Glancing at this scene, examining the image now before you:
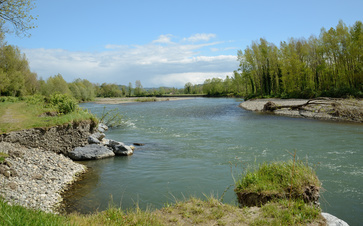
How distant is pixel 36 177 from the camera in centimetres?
863

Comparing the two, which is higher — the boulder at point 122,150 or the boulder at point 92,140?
the boulder at point 92,140

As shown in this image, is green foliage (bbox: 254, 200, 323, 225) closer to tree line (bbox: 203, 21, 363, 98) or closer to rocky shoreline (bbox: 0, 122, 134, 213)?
rocky shoreline (bbox: 0, 122, 134, 213)

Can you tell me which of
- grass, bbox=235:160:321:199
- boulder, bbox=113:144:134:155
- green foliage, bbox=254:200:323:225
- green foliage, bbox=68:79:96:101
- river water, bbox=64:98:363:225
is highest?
green foliage, bbox=68:79:96:101

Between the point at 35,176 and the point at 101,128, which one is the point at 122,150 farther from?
the point at 101,128

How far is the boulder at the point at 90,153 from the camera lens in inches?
487

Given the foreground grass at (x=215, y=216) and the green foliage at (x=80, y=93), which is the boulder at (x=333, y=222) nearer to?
the foreground grass at (x=215, y=216)

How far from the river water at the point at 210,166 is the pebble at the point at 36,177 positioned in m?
0.52

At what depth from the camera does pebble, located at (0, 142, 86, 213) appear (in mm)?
7043

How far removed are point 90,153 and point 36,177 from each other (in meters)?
4.02

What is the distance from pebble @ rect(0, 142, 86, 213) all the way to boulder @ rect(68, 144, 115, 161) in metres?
0.99

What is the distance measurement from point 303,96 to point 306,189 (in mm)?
46326

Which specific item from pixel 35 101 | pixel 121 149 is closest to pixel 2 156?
pixel 121 149

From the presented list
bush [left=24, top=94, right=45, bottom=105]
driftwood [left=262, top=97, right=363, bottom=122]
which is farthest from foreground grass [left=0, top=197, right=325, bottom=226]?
driftwood [left=262, top=97, right=363, bottom=122]

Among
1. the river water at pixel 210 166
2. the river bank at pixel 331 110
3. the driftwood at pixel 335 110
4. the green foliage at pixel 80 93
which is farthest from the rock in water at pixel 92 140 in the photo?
the green foliage at pixel 80 93
